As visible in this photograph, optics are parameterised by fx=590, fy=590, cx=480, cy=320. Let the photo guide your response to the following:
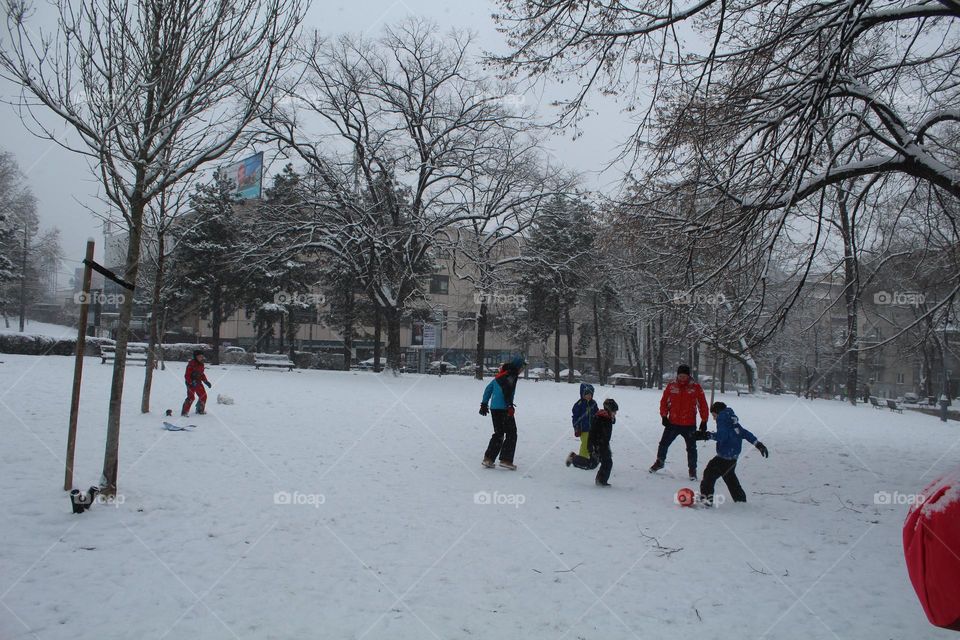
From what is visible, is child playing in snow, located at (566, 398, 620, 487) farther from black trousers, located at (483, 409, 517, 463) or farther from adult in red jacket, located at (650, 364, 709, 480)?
black trousers, located at (483, 409, 517, 463)

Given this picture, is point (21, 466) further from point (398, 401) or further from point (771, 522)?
point (398, 401)

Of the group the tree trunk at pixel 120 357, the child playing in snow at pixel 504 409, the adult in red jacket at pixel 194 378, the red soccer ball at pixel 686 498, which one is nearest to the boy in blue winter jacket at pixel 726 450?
the red soccer ball at pixel 686 498

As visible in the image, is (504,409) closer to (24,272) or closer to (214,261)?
(214,261)

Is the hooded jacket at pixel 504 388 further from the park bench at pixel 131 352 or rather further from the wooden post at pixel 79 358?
the park bench at pixel 131 352

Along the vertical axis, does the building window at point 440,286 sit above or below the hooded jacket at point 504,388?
above

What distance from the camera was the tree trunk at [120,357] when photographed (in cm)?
613

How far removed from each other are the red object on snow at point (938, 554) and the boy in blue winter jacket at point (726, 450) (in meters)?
6.22

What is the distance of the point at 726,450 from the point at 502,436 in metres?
3.44

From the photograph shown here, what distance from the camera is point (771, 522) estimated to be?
734 centimetres

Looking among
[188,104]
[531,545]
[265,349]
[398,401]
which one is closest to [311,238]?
[398,401]

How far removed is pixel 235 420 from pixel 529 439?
6125mm

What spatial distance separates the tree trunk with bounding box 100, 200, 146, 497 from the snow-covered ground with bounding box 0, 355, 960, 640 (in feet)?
1.03

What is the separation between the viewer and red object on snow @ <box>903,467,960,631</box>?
167 centimetres

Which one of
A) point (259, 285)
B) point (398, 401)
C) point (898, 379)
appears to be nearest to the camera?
point (398, 401)
